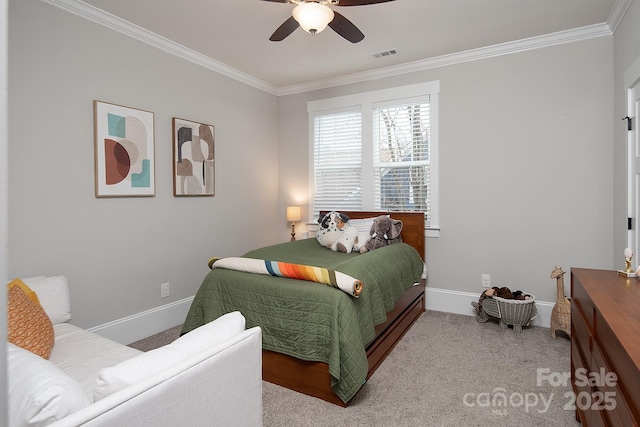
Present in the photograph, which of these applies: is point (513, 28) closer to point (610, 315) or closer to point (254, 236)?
point (610, 315)

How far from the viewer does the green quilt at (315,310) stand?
2.01m

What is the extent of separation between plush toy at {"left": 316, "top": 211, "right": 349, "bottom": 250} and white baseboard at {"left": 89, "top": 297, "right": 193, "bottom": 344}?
4.86ft

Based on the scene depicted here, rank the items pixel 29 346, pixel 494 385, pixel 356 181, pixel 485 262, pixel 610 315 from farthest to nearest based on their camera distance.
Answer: pixel 356 181
pixel 485 262
pixel 494 385
pixel 29 346
pixel 610 315

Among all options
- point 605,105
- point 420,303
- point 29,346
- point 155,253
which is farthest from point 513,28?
point 29,346

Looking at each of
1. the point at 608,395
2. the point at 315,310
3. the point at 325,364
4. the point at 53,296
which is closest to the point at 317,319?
the point at 315,310

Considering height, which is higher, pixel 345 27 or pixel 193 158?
pixel 345 27

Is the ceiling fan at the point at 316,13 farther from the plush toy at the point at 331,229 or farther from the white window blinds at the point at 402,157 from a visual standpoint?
the plush toy at the point at 331,229

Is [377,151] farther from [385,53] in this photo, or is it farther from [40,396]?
[40,396]

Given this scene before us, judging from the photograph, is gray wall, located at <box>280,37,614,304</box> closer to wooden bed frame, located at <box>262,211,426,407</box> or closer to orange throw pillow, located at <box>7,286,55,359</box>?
wooden bed frame, located at <box>262,211,426,407</box>

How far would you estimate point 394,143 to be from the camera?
4.02m

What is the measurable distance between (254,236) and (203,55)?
2.08 meters

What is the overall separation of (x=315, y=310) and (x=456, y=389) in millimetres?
1049

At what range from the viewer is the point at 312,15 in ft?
6.93

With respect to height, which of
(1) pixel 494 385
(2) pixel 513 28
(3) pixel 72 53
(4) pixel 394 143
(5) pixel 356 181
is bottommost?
(1) pixel 494 385
